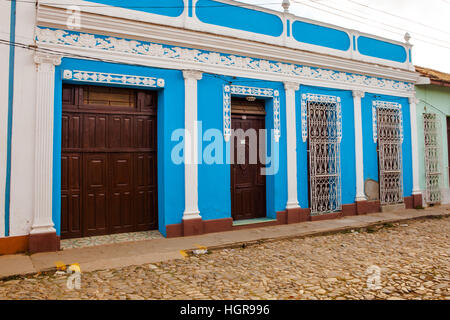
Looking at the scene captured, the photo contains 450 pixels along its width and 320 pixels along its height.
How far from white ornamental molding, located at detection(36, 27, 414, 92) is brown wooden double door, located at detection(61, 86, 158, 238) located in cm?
70

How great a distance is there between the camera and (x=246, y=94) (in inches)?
243

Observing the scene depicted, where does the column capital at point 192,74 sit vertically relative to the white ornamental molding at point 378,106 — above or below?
above

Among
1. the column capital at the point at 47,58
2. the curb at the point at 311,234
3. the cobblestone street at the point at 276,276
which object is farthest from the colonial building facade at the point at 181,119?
the cobblestone street at the point at 276,276

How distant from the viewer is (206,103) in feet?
18.9

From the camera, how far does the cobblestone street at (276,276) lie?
3.12 meters

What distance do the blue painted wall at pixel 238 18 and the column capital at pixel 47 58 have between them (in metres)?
2.57

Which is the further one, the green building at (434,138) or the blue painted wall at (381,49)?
the green building at (434,138)

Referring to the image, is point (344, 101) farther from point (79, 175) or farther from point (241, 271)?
point (79, 175)

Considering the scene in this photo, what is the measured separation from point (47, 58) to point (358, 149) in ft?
21.6

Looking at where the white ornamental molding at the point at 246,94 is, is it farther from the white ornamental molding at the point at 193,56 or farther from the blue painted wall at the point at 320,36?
the blue painted wall at the point at 320,36

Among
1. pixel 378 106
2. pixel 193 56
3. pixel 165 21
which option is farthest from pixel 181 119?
pixel 378 106

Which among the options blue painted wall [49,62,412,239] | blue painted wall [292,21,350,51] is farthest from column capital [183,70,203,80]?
blue painted wall [292,21,350,51]

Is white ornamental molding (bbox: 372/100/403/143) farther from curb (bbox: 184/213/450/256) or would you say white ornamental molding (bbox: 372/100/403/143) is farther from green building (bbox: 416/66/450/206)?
curb (bbox: 184/213/450/256)

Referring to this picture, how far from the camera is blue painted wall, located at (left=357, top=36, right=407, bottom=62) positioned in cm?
776
